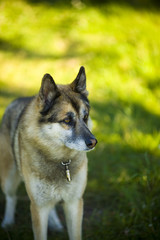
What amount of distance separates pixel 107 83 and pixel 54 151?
475 centimetres

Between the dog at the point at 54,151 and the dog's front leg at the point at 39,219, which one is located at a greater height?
the dog at the point at 54,151

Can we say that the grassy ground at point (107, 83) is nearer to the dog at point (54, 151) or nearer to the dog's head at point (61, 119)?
the dog at point (54, 151)

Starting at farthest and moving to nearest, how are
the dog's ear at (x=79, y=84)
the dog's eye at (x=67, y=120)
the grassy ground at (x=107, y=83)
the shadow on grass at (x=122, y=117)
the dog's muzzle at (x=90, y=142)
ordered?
the shadow on grass at (x=122, y=117) < the grassy ground at (x=107, y=83) < the dog's ear at (x=79, y=84) < the dog's eye at (x=67, y=120) < the dog's muzzle at (x=90, y=142)

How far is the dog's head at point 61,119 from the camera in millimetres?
2676

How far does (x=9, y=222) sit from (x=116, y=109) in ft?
12.6

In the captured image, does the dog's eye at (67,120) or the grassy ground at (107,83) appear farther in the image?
the grassy ground at (107,83)

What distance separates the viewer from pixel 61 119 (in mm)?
2711

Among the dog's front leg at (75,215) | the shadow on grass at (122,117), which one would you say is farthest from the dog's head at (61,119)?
the shadow on grass at (122,117)

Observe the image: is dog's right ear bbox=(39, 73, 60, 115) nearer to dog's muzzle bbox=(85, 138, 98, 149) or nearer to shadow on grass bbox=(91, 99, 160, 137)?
dog's muzzle bbox=(85, 138, 98, 149)

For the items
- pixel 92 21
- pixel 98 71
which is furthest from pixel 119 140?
pixel 92 21

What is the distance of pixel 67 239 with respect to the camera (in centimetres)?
327

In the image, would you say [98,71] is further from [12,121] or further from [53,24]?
[12,121]

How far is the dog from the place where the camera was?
2680 millimetres

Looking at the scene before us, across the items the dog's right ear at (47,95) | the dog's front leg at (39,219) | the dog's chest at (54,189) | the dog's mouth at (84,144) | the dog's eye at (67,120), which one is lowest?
the dog's front leg at (39,219)
